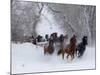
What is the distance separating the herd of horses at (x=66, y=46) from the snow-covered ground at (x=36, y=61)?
0.18 ft

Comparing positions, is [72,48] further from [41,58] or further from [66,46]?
[41,58]

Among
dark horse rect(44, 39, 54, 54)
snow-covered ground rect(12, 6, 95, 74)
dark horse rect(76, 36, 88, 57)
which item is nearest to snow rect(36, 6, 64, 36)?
snow-covered ground rect(12, 6, 95, 74)

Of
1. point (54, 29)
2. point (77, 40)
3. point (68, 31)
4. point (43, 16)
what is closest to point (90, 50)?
point (77, 40)

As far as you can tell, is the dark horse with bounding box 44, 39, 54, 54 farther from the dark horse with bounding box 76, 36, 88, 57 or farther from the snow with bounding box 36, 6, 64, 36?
the dark horse with bounding box 76, 36, 88, 57

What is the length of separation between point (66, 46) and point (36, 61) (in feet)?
1.33

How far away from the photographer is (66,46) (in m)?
2.40

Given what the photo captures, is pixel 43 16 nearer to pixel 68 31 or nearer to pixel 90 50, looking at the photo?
pixel 68 31

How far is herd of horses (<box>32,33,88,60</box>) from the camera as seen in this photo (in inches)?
91.1

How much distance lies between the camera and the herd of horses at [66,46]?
231 cm

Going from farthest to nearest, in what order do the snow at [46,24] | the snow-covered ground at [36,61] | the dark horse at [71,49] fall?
the dark horse at [71,49]
the snow at [46,24]
the snow-covered ground at [36,61]

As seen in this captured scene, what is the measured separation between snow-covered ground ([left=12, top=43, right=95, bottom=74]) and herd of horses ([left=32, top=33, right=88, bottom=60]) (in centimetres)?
5

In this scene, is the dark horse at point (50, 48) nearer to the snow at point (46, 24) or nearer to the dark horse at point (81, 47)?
the snow at point (46, 24)

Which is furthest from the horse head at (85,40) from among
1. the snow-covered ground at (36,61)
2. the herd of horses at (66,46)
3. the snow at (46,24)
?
the snow at (46,24)

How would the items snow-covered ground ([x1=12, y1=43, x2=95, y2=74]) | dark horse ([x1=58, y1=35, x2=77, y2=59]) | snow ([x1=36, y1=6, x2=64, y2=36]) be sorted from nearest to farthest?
snow-covered ground ([x1=12, y1=43, x2=95, y2=74]) < snow ([x1=36, y1=6, x2=64, y2=36]) < dark horse ([x1=58, y1=35, x2=77, y2=59])
